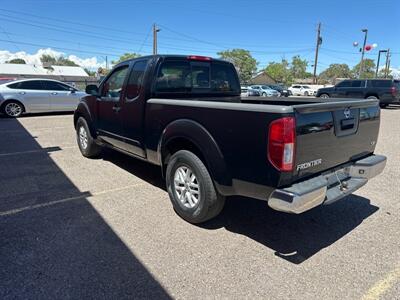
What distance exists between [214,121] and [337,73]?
137 metres

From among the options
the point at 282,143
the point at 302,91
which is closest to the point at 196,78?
the point at 282,143

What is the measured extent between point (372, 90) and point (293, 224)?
18382mm

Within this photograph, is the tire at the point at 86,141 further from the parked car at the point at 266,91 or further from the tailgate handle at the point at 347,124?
the parked car at the point at 266,91

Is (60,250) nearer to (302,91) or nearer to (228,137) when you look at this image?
(228,137)

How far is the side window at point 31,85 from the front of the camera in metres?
12.8

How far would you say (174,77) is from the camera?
451 cm

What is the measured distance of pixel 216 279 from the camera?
2.73 meters

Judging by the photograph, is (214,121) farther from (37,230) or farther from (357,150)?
(37,230)

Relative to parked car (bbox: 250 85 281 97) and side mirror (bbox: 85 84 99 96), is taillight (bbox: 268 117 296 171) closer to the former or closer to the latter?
side mirror (bbox: 85 84 99 96)

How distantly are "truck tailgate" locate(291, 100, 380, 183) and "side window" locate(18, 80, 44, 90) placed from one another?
12979mm

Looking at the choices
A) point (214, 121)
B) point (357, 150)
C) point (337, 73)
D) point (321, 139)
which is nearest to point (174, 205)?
point (214, 121)

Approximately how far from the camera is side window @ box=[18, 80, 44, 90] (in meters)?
12.8

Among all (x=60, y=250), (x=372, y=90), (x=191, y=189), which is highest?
(x=372, y=90)

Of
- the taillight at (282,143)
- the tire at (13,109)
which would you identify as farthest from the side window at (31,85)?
the taillight at (282,143)
